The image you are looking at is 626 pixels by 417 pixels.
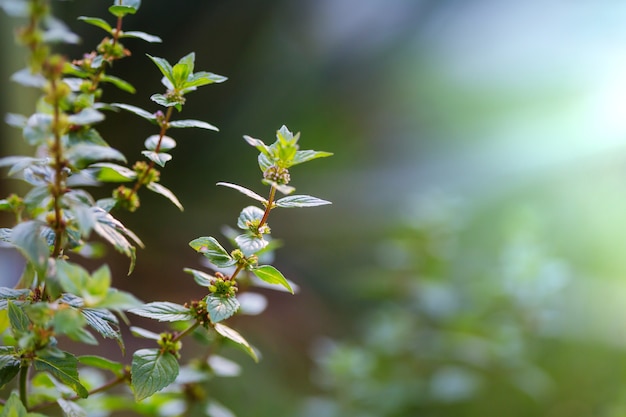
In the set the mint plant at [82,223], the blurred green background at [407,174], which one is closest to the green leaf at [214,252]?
the mint plant at [82,223]

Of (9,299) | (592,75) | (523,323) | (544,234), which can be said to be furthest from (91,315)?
(592,75)

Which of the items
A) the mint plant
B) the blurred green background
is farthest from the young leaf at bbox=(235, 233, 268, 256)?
the blurred green background

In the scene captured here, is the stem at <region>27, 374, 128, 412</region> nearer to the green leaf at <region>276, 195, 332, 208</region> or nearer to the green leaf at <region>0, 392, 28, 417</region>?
the green leaf at <region>0, 392, 28, 417</region>

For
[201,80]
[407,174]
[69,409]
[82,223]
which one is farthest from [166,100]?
[407,174]

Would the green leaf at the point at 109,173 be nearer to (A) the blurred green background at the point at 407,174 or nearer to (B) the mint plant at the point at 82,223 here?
(B) the mint plant at the point at 82,223

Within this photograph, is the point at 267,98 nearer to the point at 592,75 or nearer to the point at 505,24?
the point at 505,24

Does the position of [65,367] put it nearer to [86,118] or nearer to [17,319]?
[17,319]
